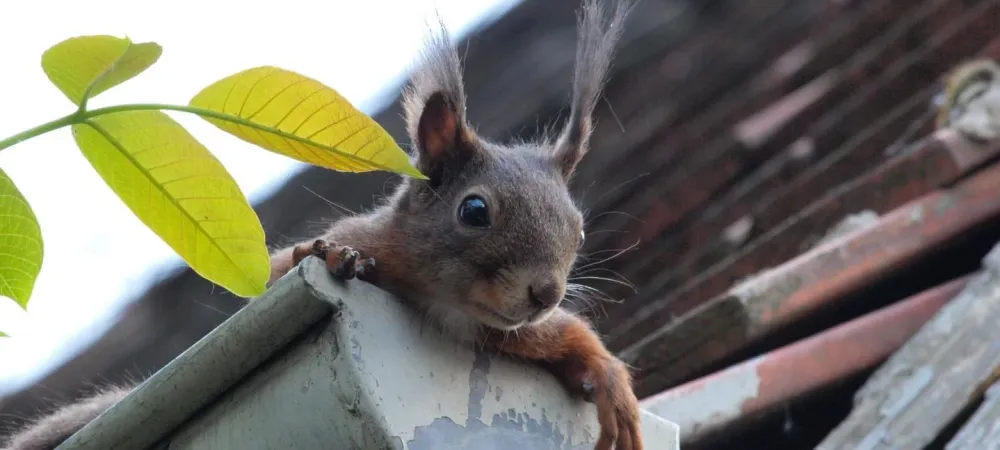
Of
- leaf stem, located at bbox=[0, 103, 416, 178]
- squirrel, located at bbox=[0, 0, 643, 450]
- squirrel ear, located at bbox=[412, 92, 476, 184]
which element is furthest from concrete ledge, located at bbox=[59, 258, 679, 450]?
squirrel ear, located at bbox=[412, 92, 476, 184]

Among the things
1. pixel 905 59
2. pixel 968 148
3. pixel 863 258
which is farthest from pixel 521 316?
pixel 905 59

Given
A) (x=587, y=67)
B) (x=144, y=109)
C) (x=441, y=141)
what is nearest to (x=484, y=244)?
(x=441, y=141)

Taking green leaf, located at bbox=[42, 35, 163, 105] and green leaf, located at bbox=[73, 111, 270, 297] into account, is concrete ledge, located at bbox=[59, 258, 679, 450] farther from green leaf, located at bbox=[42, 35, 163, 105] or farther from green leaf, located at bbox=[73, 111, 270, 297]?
green leaf, located at bbox=[42, 35, 163, 105]

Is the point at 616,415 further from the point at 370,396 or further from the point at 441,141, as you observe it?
the point at 441,141

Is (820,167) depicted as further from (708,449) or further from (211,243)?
(211,243)

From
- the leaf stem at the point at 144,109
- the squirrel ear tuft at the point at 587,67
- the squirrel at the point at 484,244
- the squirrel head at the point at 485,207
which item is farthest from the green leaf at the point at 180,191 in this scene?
the squirrel ear tuft at the point at 587,67
